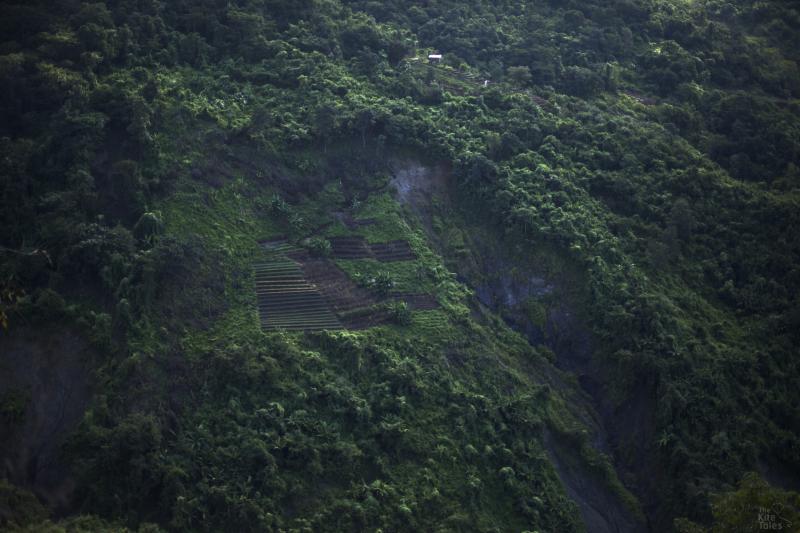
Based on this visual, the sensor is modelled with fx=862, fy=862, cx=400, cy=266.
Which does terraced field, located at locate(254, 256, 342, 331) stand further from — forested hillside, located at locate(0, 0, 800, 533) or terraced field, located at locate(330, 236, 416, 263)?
terraced field, located at locate(330, 236, 416, 263)

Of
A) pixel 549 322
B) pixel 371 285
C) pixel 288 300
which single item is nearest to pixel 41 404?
pixel 288 300

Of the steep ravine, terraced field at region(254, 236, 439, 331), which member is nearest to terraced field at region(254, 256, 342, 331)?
terraced field at region(254, 236, 439, 331)

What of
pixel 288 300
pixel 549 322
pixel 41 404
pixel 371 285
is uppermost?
pixel 41 404

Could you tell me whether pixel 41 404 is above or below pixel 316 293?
above

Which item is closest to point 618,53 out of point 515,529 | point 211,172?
point 211,172

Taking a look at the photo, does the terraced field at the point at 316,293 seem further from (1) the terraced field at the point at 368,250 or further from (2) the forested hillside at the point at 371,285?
(2) the forested hillside at the point at 371,285

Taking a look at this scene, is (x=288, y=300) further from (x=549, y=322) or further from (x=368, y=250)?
(x=549, y=322)
